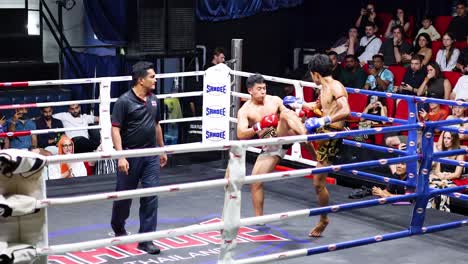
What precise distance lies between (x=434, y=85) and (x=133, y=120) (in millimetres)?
4749

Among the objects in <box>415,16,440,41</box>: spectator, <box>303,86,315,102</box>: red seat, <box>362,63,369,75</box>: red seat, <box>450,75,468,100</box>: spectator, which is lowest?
<box>303,86,315,102</box>: red seat

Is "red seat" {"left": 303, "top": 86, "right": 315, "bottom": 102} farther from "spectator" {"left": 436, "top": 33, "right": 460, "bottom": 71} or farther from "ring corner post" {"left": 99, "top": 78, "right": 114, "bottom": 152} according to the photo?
"ring corner post" {"left": 99, "top": 78, "right": 114, "bottom": 152}

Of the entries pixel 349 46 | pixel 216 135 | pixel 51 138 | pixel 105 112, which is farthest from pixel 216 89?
pixel 349 46

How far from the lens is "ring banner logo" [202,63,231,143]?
8.34 m

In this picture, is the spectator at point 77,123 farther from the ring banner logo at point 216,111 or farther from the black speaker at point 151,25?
the ring banner logo at point 216,111

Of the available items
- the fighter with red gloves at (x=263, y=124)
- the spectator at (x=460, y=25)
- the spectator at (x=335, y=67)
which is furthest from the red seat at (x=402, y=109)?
the fighter with red gloves at (x=263, y=124)

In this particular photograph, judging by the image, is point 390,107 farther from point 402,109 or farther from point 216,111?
point 216,111

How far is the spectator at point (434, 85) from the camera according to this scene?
377 inches

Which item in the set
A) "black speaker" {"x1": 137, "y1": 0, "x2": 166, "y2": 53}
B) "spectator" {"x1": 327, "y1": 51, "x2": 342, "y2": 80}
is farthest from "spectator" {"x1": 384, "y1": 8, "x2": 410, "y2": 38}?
"black speaker" {"x1": 137, "y1": 0, "x2": 166, "y2": 53}

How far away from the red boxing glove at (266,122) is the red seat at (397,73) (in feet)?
14.4

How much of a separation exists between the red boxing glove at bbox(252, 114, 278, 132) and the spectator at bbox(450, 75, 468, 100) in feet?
11.8

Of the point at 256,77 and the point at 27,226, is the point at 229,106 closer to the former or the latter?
the point at 256,77

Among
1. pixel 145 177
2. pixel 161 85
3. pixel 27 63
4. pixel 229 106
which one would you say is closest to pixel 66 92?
pixel 27 63

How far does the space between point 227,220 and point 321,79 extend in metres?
2.16
